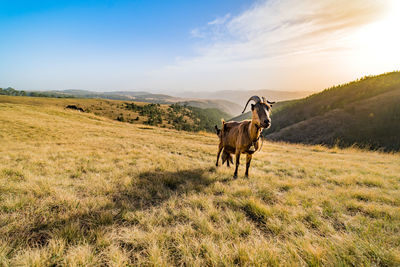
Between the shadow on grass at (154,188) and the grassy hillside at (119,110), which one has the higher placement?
the grassy hillside at (119,110)

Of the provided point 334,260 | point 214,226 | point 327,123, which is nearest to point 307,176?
point 334,260

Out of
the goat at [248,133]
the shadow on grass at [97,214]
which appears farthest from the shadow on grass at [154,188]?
the goat at [248,133]

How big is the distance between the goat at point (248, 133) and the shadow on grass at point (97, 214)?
5.76 ft

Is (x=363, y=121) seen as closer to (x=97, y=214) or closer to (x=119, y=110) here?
(x=97, y=214)

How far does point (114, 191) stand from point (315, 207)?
5148mm

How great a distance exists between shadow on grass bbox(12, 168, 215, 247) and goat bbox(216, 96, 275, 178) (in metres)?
1.76

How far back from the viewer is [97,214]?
3.06 meters

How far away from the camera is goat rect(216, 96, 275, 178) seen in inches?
172

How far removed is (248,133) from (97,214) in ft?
15.3

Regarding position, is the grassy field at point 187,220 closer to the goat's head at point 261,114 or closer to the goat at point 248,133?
the goat at point 248,133

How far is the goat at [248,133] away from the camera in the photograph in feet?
14.3

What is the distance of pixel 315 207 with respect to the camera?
3688 millimetres

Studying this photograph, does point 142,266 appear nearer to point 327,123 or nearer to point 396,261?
point 396,261

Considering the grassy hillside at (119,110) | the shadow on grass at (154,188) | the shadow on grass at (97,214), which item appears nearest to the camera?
the shadow on grass at (97,214)
